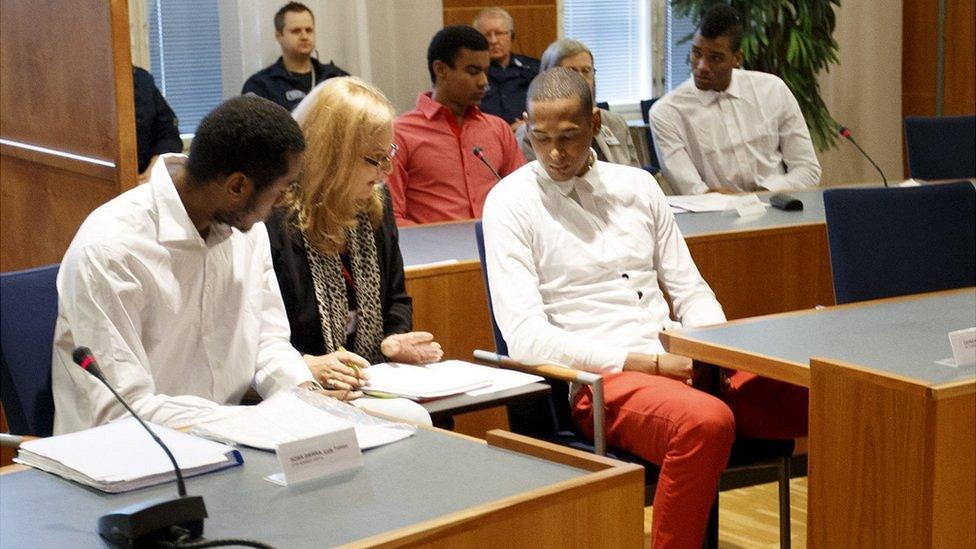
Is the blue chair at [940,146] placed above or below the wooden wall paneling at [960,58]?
below

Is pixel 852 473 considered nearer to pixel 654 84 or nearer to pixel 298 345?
pixel 298 345

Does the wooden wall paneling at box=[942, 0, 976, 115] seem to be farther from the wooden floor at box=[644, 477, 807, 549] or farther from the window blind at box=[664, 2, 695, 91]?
the wooden floor at box=[644, 477, 807, 549]

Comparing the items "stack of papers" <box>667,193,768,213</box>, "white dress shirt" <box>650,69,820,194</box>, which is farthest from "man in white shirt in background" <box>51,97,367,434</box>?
"white dress shirt" <box>650,69,820,194</box>

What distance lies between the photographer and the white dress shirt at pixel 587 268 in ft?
9.25

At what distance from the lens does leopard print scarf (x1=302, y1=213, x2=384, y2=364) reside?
111 inches

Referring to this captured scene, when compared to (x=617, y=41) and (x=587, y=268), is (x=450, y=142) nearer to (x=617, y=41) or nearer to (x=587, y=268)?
(x=587, y=268)

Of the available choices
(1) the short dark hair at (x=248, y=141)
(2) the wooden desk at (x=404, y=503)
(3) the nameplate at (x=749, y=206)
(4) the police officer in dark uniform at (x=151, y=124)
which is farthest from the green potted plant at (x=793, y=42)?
(2) the wooden desk at (x=404, y=503)

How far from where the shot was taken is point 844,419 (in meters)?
2.31

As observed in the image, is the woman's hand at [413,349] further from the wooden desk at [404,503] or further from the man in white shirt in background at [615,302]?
the wooden desk at [404,503]

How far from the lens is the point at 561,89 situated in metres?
2.96

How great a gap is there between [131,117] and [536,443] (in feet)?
4.77

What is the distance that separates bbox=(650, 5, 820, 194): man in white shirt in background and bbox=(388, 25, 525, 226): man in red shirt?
0.74 m

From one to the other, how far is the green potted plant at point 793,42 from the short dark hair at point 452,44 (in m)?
2.76

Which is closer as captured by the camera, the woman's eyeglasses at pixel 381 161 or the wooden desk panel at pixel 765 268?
the woman's eyeglasses at pixel 381 161
